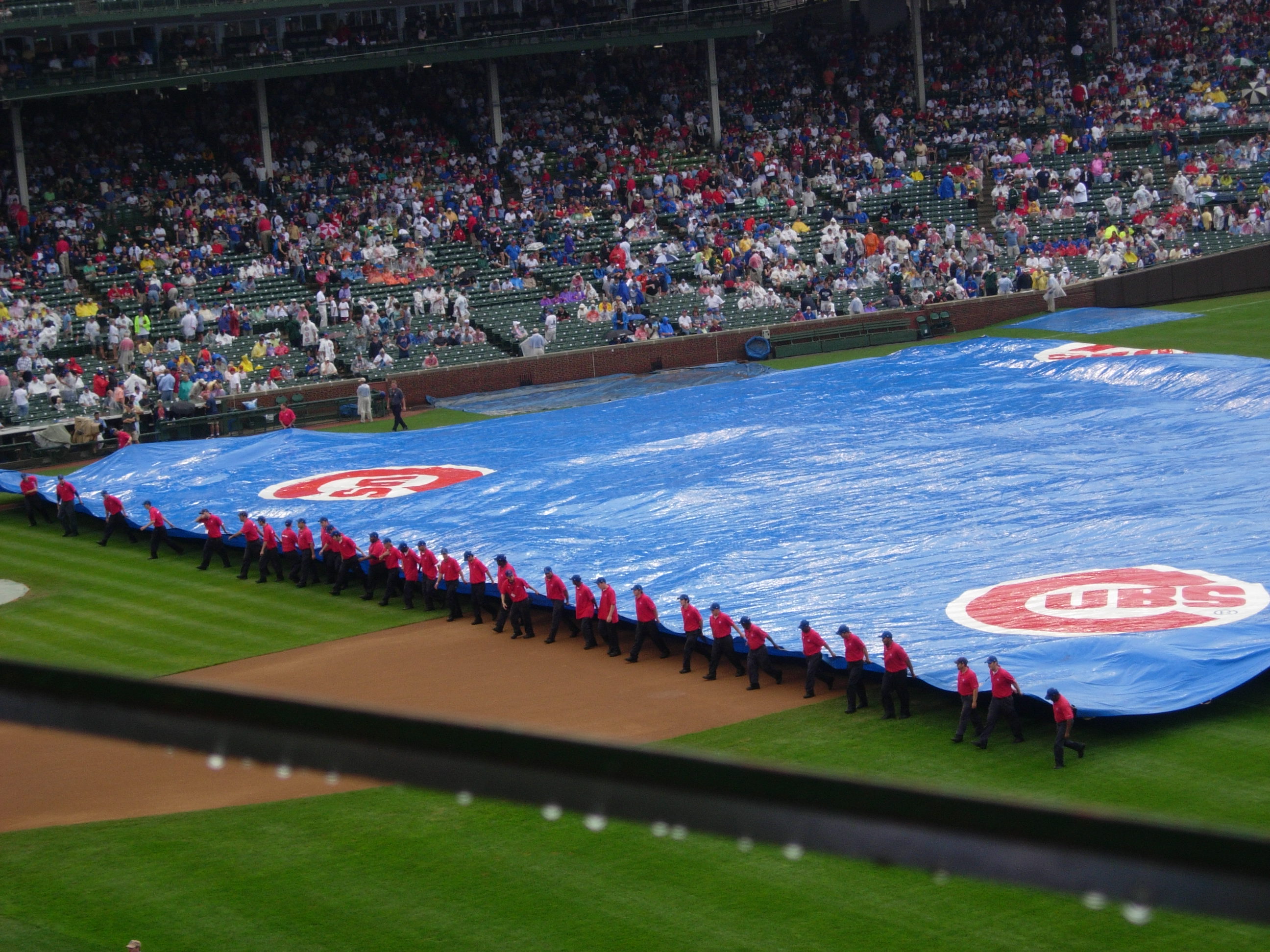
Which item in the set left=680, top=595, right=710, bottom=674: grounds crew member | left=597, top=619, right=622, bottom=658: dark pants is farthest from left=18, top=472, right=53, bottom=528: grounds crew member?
left=680, top=595, right=710, bottom=674: grounds crew member

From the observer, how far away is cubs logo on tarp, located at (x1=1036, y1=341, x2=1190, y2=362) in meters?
30.1

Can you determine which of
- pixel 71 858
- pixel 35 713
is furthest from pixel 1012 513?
pixel 35 713

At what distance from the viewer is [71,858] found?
12.5 metres

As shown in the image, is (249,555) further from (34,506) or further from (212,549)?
(34,506)

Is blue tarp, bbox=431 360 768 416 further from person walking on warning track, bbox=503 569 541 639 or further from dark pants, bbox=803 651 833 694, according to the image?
dark pants, bbox=803 651 833 694

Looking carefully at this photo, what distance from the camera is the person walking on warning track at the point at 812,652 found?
1541 cm

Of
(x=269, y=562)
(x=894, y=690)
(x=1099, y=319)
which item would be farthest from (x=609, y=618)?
(x=1099, y=319)

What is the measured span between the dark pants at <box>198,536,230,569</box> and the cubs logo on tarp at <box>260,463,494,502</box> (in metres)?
2.18

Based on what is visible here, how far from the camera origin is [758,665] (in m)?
16.1

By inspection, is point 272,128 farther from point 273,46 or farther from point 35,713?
point 35,713

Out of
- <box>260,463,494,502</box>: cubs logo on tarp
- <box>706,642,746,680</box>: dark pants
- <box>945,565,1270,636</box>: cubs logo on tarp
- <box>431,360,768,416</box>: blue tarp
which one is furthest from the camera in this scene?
Result: <box>431,360,768,416</box>: blue tarp

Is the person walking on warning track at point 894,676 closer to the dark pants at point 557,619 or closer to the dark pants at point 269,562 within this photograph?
the dark pants at point 557,619

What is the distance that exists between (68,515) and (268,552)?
239 inches

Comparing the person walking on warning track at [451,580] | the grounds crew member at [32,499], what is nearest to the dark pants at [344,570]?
the person walking on warning track at [451,580]
